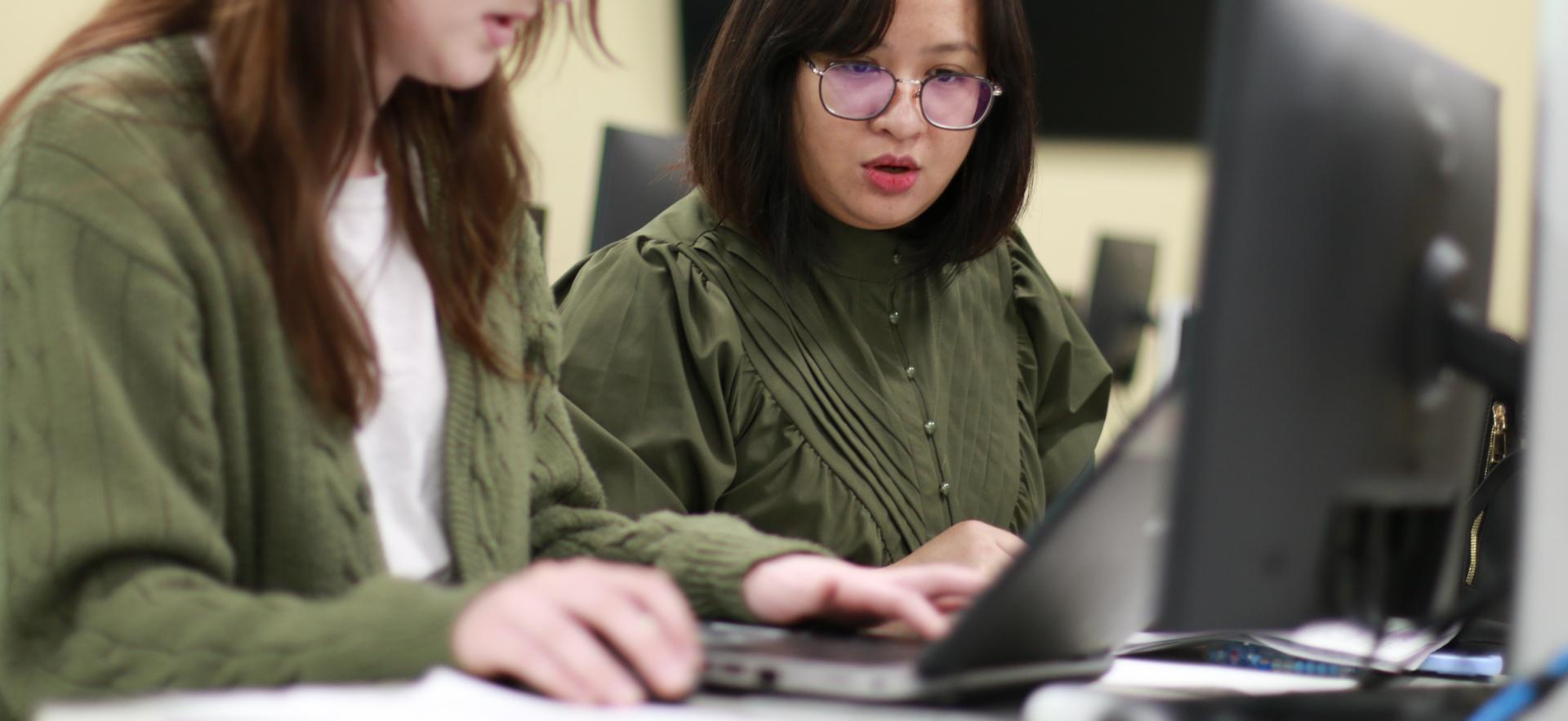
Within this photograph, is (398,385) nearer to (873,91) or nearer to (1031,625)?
(1031,625)

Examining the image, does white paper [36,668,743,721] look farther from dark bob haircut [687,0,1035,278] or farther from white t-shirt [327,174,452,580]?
dark bob haircut [687,0,1035,278]

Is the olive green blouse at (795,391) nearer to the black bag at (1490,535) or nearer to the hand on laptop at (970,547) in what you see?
the hand on laptop at (970,547)

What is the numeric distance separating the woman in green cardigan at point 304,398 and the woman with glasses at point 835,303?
0.34 meters

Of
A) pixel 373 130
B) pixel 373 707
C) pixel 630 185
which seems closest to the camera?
pixel 373 707

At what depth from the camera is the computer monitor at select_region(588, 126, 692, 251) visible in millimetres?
1795

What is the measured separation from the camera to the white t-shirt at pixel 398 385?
0.91 metres

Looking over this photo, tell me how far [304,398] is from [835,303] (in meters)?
0.78

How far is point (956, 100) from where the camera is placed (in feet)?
5.07

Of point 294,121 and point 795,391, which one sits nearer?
point 294,121

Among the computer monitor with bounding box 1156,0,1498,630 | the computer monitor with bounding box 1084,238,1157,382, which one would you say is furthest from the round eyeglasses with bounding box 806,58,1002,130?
the computer monitor with bounding box 1084,238,1157,382

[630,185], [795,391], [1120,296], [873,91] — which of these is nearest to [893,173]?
[873,91]

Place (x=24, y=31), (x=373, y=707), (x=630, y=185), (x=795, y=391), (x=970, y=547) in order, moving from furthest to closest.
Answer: (x=24, y=31), (x=630, y=185), (x=795, y=391), (x=970, y=547), (x=373, y=707)

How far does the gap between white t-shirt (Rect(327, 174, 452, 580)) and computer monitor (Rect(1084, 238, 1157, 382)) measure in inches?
79.3

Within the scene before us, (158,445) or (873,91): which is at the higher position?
(873,91)
